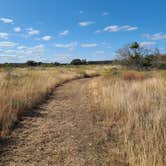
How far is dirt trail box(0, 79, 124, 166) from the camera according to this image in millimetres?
3527

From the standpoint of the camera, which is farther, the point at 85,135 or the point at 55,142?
the point at 85,135

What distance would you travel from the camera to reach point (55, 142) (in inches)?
169

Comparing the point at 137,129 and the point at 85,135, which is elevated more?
the point at 137,129

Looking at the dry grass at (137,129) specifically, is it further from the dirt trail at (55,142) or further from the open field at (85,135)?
the dirt trail at (55,142)

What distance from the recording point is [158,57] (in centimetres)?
2812

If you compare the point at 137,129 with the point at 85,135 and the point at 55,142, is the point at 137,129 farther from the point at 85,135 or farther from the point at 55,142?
the point at 55,142

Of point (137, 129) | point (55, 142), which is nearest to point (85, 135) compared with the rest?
point (55, 142)

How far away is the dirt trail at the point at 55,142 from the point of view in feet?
11.6

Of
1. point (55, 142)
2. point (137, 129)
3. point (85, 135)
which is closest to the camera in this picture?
point (55, 142)

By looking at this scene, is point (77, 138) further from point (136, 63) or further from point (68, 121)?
point (136, 63)

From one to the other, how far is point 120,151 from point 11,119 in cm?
299

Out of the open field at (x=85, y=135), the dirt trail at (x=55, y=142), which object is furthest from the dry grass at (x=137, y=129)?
the dirt trail at (x=55, y=142)

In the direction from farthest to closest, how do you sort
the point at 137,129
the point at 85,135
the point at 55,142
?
1. the point at 85,135
2. the point at 137,129
3. the point at 55,142

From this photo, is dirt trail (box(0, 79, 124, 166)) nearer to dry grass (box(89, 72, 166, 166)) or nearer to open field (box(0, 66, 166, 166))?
open field (box(0, 66, 166, 166))
